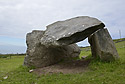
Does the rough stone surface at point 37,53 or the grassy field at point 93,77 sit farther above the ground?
the rough stone surface at point 37,53

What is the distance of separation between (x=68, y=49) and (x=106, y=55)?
4.56 metres

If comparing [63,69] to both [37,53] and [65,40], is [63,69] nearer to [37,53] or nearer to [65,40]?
[65,40]

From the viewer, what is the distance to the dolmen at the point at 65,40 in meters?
8.57

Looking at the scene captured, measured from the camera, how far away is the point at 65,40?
8688mm

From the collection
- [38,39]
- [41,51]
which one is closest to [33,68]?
[41,51]

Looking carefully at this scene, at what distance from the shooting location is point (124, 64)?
8.55m

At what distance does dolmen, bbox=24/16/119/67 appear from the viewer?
28.1ft

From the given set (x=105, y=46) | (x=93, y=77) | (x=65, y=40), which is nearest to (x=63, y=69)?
(x=65, y=40)

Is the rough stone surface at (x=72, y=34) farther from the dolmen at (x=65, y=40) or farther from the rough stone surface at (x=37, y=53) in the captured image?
the rough stone surface at (x=37, y=53)

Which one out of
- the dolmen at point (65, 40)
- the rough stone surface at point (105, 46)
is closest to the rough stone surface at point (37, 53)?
the dolmen at point (65, 40)

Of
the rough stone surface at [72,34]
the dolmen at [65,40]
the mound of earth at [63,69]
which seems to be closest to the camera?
the rough stone surface at [72,34]

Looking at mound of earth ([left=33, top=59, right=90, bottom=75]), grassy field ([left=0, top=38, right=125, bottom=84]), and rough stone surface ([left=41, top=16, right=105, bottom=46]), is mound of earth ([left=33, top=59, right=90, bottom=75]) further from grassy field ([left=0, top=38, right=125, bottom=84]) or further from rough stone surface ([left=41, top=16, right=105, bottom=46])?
rough stone surface ([left=41, top=16, right=105, bottom=46])

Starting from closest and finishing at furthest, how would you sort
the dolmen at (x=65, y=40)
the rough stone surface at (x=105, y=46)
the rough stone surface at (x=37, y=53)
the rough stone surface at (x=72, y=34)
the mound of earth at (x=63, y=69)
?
the rough stone surface at (x=72, y=34), the dolmen at (x=65, y=40), the mound of earth at (x=63, y=69), the rough stone surface at (x=105, y=46), the rough stone surface at (x=37, y=53)

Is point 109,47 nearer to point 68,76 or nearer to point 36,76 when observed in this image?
point 68,76
